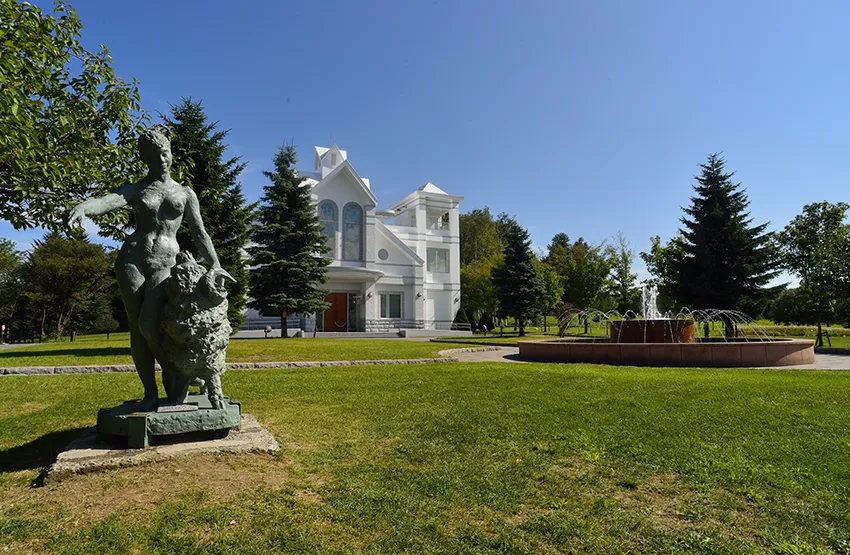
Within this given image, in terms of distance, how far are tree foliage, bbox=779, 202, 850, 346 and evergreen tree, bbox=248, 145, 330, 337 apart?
24.2 m

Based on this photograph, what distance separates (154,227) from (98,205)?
48cm

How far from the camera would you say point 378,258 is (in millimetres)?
37156

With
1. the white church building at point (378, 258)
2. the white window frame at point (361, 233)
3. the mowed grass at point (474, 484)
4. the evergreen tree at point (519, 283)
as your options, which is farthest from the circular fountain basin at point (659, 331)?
the white window frame at point (361, 233)

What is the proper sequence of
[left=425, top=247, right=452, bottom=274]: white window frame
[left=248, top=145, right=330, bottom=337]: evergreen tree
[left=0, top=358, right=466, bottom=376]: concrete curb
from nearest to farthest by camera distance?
[left=0, top=358, right=466, bottom=376]: concrete curb → [left=248, top=145, right=330, bottom=337]: evergreen tree → [left=425, top=247, right=452, bottom=274]: white window frame

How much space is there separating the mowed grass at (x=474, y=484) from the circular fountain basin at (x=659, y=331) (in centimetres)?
717

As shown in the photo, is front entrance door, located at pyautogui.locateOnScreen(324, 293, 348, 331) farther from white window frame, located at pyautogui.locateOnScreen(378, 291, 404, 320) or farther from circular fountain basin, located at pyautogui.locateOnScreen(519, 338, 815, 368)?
circular fountain basin, located at pyautogui.locateOnScreen(519, 338, 815, 368)

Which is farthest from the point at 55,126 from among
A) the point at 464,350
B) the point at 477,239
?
the point at 477,239

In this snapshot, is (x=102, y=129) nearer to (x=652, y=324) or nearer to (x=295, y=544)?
(x=295, y=544)

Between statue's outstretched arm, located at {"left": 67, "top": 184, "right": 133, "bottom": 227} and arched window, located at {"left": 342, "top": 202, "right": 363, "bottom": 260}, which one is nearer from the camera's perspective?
statue's outstretched arm, located at {"left": 67, "top": 184, "right": 133, "bottom": 227}

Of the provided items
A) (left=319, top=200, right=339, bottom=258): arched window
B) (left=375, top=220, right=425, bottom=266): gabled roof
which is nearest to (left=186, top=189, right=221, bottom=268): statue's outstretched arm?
(left=319, top=200, right=339, bottom=258): arched window

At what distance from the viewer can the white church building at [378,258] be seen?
113 feet

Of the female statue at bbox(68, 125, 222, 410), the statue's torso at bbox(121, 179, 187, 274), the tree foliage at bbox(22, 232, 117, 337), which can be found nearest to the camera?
the female statue at bbox(68, 125, 222, 410)

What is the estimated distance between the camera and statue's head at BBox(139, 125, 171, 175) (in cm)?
471

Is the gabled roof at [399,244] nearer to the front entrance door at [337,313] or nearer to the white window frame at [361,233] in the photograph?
the white window frame at [361,233]
